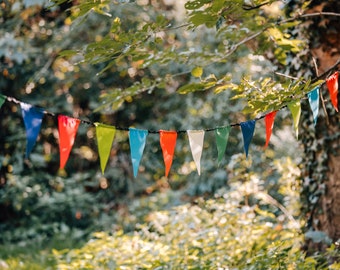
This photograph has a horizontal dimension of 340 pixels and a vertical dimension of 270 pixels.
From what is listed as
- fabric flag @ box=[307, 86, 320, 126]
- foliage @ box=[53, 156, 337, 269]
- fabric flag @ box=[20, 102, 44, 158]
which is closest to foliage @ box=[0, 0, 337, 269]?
foliage @ box=[53, 156, 337, 269]

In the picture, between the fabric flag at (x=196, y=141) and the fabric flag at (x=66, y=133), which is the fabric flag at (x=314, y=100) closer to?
the fabric flag at (x=196, y=141)

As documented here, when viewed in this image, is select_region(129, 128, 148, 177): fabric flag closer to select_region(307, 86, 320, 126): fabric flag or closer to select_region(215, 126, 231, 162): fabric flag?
select_region(215, 126, 231, 162): fabric flag

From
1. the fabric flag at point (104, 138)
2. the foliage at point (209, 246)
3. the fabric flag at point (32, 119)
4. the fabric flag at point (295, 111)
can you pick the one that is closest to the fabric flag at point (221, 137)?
the fabric flag at point (295, 111)

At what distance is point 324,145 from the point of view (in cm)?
362

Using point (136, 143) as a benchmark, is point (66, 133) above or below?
above

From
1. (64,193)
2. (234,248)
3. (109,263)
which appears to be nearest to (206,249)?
(234,248)

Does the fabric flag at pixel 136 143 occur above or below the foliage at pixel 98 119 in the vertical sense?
above

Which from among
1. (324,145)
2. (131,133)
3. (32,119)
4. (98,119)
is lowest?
(98,119)

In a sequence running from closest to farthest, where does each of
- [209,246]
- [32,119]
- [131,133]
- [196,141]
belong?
[32,119]
[131,133]
[196,141]
[209,246]

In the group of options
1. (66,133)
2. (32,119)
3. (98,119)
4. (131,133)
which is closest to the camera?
(32,119)

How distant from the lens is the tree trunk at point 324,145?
3596 mm

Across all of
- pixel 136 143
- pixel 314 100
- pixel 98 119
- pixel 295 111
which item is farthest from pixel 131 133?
pixel 98 119

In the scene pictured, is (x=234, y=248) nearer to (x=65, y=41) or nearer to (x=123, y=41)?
(x=123, y=41)

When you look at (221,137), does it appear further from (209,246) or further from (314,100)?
(209,246)
